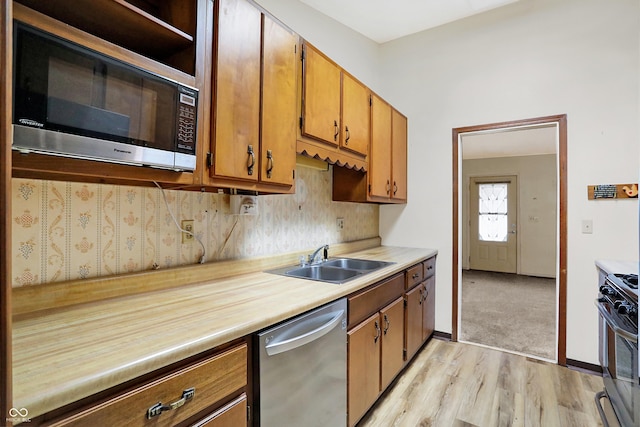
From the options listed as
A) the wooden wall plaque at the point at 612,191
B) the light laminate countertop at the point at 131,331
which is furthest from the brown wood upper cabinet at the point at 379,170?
the wooden wall plaque at the point at 612,191

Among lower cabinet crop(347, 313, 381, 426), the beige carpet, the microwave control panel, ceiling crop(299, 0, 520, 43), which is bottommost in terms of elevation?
the beige carpet

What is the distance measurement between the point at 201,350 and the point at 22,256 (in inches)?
28.5

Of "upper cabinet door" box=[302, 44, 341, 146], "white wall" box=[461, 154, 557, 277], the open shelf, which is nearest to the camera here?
the open shelf

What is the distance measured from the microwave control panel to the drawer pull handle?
29.9 inches

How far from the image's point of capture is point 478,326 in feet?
11.1

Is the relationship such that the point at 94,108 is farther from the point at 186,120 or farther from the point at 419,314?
the point at 419,314

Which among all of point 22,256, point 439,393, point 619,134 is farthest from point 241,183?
point 619,134

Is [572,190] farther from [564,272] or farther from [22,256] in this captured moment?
[22,256]

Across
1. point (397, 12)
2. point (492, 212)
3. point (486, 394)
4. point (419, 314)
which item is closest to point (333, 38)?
point (397, 12)

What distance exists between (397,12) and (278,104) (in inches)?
79.6

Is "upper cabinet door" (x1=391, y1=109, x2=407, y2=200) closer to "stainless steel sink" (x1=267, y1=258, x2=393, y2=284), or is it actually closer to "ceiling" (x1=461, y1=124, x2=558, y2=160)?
"stainless steel sink" (x1=267, y1=258, x2=393, y2=284)

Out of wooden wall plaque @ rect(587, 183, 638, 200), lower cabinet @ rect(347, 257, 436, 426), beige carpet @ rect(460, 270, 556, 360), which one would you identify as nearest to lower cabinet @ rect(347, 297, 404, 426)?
lower cabinet @ rect(347, 257, 436, 426)

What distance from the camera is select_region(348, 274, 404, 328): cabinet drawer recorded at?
1.61 meters

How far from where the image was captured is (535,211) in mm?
5988
